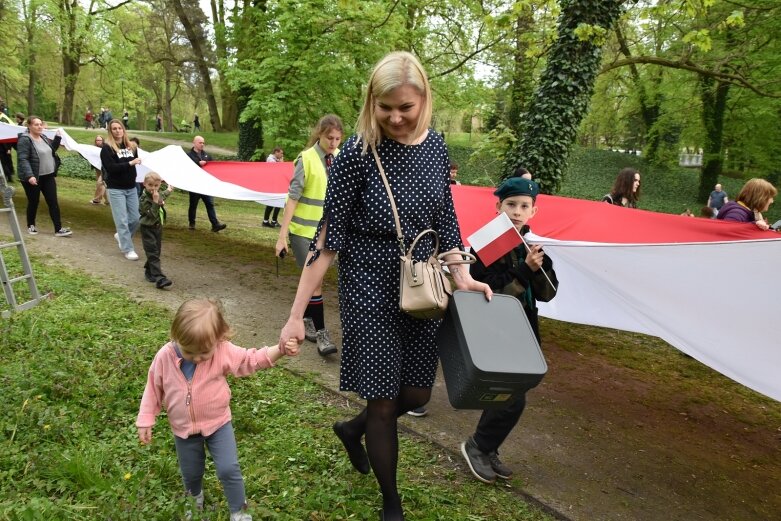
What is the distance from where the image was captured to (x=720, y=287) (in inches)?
117

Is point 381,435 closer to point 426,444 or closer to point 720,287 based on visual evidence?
point 426,444

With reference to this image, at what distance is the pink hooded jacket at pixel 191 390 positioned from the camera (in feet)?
6.95

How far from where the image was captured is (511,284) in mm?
2672

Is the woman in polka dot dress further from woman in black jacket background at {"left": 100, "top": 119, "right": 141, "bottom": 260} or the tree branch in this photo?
the tree branch

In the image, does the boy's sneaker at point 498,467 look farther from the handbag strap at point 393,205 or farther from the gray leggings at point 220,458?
the handbag strap at point 393,205

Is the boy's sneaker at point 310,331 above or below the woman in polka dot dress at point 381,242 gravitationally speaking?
below

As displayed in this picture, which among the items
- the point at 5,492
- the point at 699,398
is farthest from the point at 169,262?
the point at 699,398

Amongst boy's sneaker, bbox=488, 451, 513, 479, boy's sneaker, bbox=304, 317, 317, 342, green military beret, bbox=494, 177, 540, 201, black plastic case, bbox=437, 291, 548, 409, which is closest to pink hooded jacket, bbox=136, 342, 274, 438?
black plastic case, bbox=437, 291, 548, 409

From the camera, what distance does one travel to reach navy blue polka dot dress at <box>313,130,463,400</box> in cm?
206

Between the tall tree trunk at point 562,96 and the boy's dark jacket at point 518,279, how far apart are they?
14.5 feet

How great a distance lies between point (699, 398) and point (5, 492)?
4.77 m

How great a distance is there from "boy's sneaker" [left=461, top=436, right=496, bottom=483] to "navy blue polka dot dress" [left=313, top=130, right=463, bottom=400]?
97 centimetres

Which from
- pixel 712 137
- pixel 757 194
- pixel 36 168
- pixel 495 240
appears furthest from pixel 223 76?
pixel 712 137

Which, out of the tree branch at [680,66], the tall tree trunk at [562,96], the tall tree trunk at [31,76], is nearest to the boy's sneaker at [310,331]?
the tall tree trunk at [562,96]
